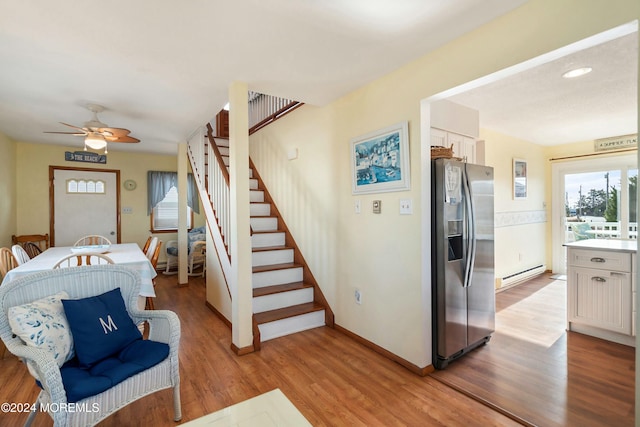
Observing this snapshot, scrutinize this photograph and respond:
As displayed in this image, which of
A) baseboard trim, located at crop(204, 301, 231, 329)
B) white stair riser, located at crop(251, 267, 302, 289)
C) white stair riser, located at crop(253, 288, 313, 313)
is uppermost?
white stair riser, located at crop(251, 267, 302, 289)

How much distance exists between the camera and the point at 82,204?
548 cm

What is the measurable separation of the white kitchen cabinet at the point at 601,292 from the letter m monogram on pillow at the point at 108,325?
13.1ft

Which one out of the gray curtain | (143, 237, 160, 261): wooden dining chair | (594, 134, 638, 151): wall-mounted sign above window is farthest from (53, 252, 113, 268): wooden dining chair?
(594, 134, 638, 151): wall-mounted sign above window

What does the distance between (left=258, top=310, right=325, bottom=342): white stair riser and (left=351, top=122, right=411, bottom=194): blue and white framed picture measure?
144cm

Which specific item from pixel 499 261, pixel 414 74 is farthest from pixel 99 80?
pixel 499 261

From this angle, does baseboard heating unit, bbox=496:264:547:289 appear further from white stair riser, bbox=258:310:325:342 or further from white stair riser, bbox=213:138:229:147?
white stair riser, bbox=213:138:229:147

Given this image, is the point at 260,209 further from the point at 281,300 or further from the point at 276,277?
the point at 281,300

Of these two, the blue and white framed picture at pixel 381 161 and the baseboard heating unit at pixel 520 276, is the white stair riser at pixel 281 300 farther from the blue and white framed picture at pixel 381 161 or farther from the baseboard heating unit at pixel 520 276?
the baseboard heating unit at pixel 520 276

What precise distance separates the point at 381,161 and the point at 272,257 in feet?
6.17

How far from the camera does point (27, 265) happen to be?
2871 millimetres

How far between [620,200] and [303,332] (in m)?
5.43

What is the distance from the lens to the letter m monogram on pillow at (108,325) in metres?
1.78

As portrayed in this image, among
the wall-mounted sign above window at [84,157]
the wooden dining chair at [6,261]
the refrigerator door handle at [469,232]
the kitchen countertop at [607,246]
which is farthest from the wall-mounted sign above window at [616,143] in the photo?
→ the wall-mounted sign above window at [84,157]

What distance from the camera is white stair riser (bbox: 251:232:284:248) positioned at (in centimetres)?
387
